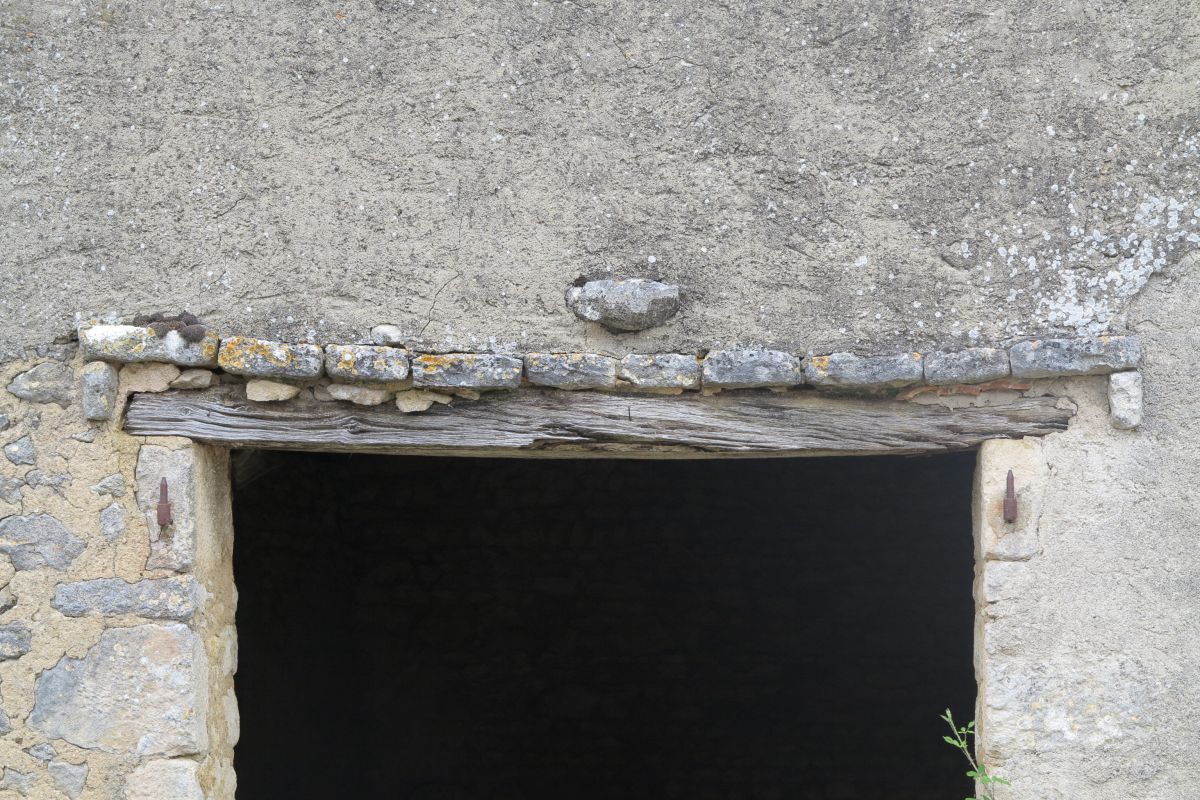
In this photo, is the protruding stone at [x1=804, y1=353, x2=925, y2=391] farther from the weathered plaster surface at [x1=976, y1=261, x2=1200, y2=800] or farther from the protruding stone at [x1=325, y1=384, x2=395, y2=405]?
the protruding stone at [x1=325, y1=384, x2=395, y2=405]

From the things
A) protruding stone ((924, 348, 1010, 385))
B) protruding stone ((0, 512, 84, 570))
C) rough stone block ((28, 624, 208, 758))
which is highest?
protruding stone ((924, 348, 1010, 385))

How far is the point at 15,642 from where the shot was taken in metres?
2.63

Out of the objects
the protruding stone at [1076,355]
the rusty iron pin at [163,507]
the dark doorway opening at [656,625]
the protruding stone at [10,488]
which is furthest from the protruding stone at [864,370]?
the dark doorway opening at [656,625]

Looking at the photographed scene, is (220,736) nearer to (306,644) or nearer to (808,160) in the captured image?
(808,160)

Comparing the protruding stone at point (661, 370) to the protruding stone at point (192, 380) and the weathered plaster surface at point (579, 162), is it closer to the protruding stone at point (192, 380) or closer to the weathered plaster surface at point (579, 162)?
the weathered plaster surface at point (579, 162)

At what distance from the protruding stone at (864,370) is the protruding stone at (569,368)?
20.3 inches

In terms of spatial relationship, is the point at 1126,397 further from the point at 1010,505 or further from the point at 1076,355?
the point at 1010,505

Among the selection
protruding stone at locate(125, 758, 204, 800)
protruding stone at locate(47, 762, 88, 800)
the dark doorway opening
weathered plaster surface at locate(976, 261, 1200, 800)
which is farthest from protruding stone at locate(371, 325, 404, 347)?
the dark doorway opening

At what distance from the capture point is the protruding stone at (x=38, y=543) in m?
2.66

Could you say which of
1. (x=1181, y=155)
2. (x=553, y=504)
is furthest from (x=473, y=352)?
A: (x=553, y=504)

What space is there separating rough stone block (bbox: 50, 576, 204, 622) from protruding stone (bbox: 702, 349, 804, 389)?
4.68 feet

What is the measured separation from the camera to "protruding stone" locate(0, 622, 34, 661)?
262 centimetres

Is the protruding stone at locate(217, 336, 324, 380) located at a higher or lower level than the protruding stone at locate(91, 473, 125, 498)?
higher

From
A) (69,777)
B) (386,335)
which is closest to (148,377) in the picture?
(386,335)
